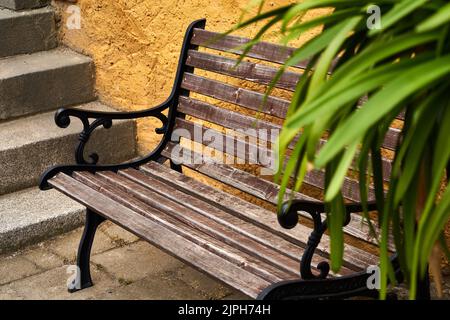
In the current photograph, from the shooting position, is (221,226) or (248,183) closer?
(221,226)

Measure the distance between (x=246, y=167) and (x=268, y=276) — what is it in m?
1.43

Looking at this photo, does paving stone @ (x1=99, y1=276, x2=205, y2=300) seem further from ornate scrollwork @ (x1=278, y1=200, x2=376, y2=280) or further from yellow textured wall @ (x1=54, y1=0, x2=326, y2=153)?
yellow textured wall @ (x1=54, y1=0, x2=326, y2=153)

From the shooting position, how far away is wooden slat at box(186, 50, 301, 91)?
314cm

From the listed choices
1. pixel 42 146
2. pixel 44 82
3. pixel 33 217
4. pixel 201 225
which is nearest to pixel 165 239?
pixel 201 225

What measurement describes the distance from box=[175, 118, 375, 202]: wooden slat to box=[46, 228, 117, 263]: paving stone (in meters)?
0.68

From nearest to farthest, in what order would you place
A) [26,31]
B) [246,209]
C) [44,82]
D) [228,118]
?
[246,209] → [228,118] → [44,82] → [26,31]

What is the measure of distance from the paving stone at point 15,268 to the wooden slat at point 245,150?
879 mm

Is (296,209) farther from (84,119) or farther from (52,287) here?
(52,287)

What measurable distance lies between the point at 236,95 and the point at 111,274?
95cm

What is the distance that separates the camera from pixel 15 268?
12.2 feet
